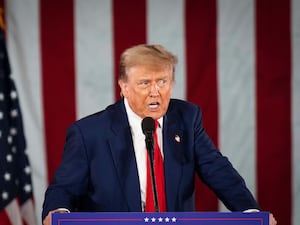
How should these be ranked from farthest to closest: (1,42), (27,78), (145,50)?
1. (27,78)
2. (1,42)
3. (145,50)

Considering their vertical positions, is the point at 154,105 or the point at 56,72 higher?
the point at 56,72

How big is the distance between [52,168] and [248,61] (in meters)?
1.06

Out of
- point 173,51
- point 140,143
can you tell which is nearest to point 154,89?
point 140,143

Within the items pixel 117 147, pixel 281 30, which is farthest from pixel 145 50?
pixel 281 30

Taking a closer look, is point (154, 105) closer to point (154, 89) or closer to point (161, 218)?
point (154, 89)

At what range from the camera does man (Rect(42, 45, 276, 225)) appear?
1997 millimetres

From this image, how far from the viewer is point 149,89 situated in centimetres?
201

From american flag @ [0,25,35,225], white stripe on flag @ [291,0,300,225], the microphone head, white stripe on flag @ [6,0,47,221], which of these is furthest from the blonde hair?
white stripe on flag @ [291,0,300,225]

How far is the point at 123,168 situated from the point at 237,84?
101 centimetres

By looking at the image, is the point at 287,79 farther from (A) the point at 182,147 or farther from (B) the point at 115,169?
(B) the point at 115,169

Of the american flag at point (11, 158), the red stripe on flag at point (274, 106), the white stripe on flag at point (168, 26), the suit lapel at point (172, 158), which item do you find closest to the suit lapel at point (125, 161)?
the suit lapel at point (172, 158)

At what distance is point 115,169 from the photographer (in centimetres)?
204

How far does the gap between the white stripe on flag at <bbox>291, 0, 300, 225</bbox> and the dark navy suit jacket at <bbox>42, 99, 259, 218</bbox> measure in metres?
0.89

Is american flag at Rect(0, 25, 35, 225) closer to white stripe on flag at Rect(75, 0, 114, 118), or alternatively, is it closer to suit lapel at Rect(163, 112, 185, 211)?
white stripe on flag at Rect(75, 0, 114, 118)
